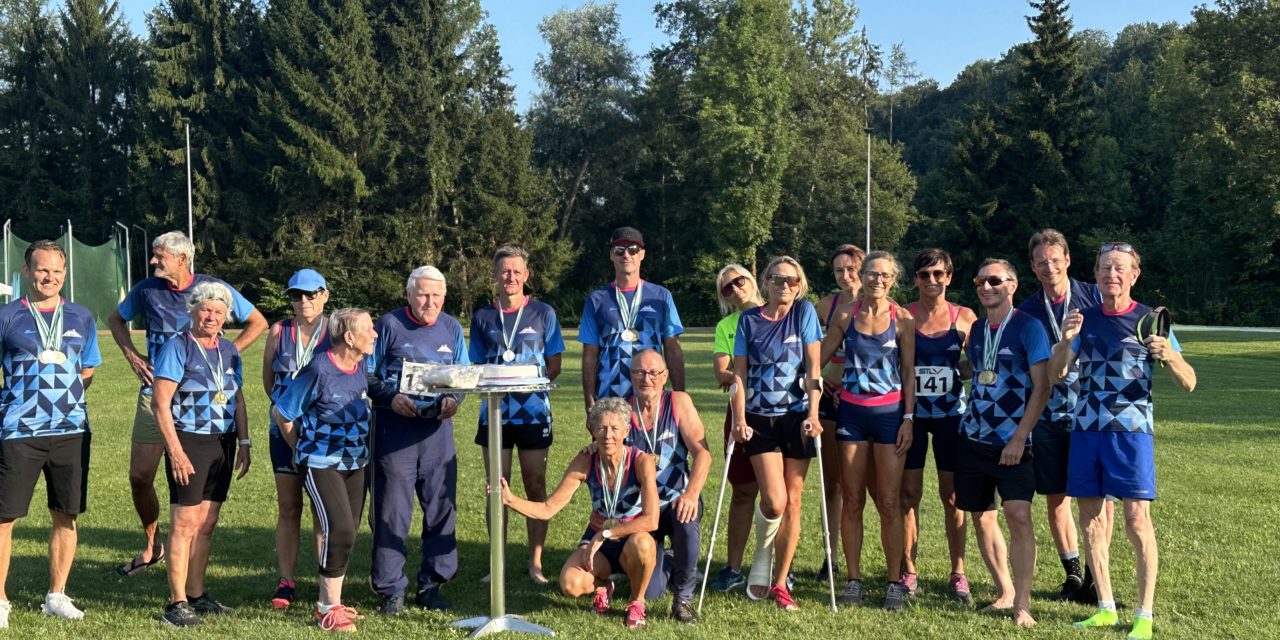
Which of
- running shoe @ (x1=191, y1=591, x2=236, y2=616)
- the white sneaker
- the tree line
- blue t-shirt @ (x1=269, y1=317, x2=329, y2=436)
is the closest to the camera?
the white sneaker

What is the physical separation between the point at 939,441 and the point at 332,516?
129 inches

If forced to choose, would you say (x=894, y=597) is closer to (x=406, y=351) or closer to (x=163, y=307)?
(x=406, y=351)

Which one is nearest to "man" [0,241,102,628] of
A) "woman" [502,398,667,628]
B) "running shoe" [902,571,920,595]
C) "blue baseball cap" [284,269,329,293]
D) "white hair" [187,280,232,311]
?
"white hair" [187,280,232,311]

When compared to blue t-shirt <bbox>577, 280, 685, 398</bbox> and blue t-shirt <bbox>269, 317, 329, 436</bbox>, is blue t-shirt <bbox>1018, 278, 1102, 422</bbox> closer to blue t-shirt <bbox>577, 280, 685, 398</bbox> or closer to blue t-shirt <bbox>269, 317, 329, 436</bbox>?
blue t-shirt <bbox>577, 280, 685, 398</bbox>

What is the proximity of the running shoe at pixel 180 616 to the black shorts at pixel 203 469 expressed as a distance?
52 cm

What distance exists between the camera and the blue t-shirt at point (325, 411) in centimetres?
532

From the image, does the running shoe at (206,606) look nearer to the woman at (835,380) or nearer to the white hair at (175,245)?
the white hair at (175,245)

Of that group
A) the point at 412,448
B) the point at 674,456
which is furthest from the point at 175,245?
the point at 674,456

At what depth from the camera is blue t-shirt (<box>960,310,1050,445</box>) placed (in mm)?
5359

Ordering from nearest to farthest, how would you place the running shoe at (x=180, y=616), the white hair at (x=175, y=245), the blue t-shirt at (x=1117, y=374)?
the blue t-shirt at (x=1117, y=374) → the running shoe at (x=180, y=616) → the white hair at (x=175, y=245)

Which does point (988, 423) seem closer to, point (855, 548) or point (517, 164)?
point (855, 548)

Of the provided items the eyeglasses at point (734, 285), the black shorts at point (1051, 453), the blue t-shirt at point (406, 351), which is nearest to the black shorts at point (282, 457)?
the blue t-shirt at point (406, 351)

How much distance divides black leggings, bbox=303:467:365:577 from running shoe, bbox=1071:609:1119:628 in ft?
12.0

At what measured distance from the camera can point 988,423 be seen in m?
5.44
